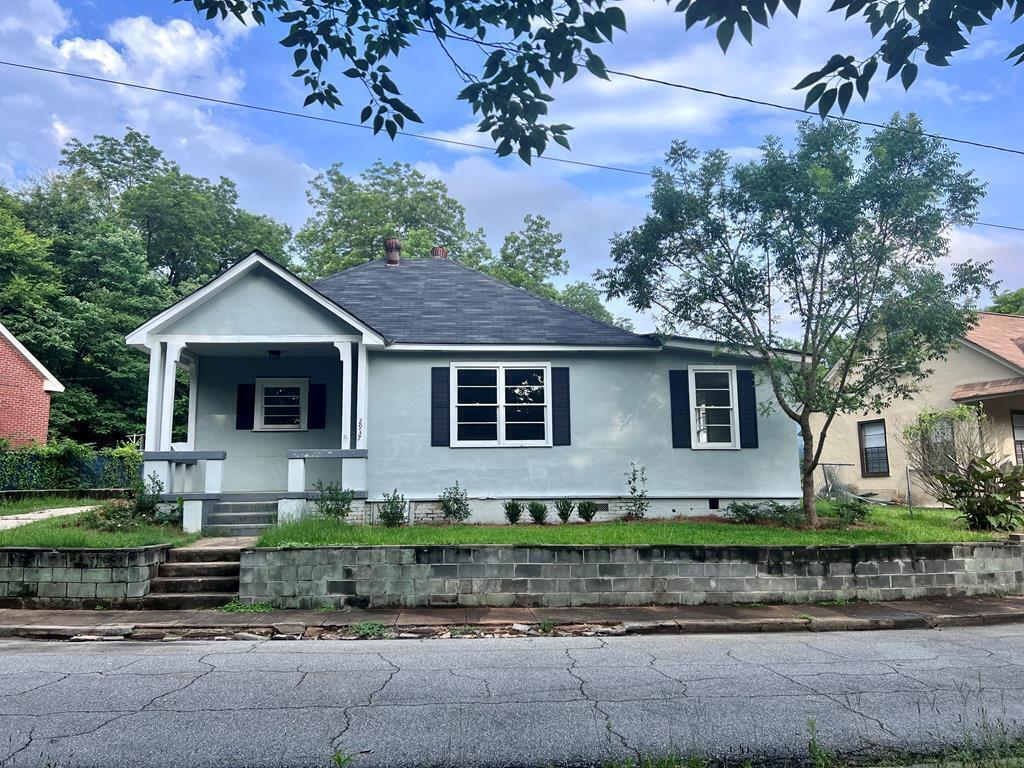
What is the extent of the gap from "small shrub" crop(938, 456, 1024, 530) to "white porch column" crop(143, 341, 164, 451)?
13780mm

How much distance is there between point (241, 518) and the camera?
11695 mm

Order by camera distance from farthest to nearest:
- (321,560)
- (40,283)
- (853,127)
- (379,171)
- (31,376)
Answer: (379,171) < (40,283) < (31,376) < (853,127) < (321,560)

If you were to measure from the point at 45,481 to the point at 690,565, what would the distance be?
54.4 feet

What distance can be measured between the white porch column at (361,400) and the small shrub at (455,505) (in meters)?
1.80

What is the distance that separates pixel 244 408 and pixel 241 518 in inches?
124

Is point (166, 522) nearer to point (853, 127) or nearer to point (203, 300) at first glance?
point (203, 300)

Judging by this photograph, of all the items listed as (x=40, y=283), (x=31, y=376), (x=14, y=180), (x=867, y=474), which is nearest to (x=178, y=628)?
(x=867, y=474)

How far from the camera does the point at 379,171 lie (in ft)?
128

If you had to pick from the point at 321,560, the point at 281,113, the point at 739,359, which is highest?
the point at 281,113

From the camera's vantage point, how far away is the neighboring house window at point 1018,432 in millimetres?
17453

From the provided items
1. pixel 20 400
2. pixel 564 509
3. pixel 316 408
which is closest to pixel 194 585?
pixel 316 408

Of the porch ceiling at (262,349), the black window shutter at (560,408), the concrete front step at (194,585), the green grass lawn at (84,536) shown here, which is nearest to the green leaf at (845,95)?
the concrete front step at (194,585)

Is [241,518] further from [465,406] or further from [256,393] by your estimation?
[465,406]

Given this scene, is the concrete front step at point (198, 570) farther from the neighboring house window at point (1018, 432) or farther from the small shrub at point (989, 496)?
the neighboring house window at point (1018, 432)
